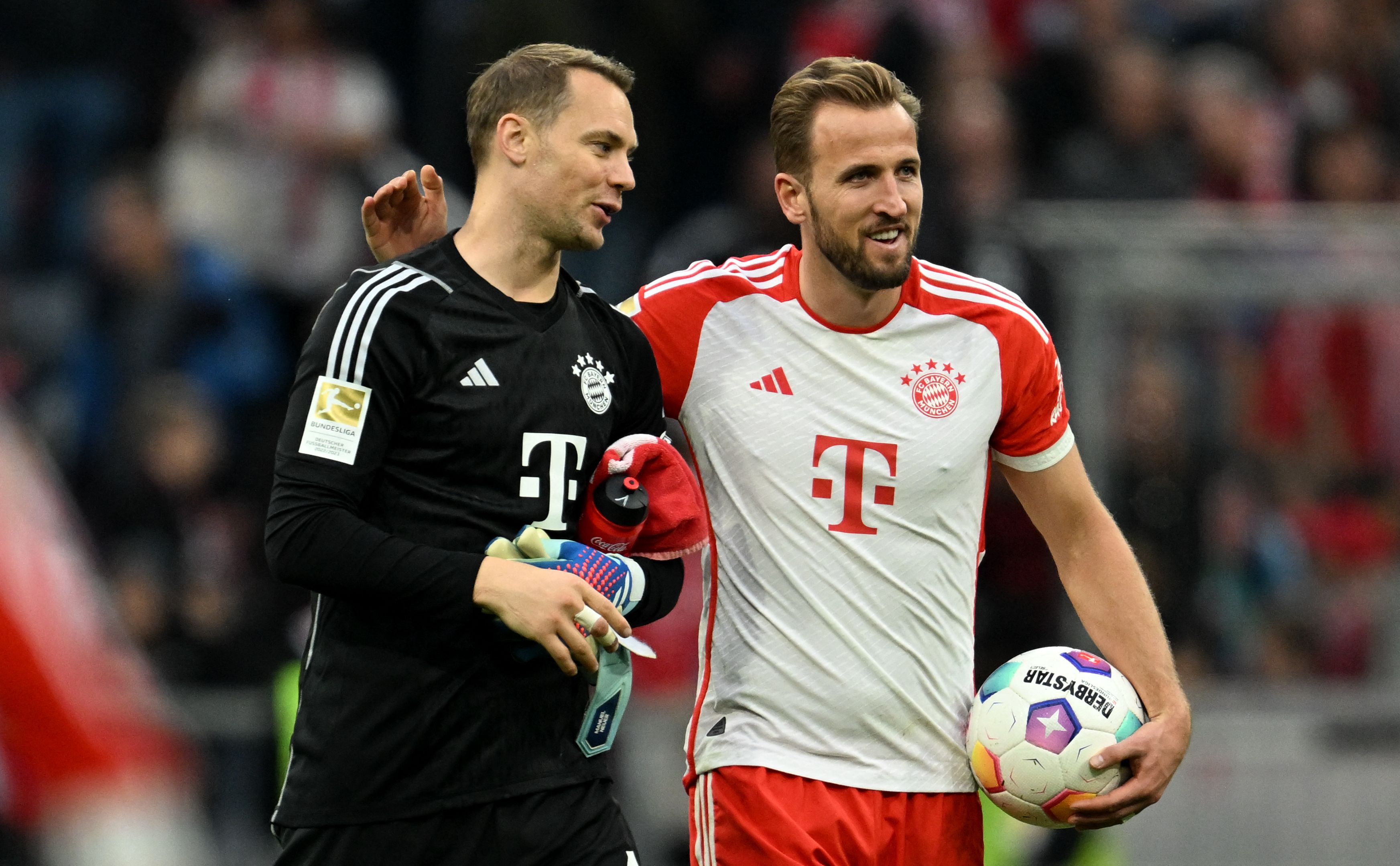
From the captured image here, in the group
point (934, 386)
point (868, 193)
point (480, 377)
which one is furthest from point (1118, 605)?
point (480, 377)

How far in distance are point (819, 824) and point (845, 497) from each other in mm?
821

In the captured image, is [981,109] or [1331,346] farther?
[981,109]

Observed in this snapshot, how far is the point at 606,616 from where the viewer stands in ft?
13.7

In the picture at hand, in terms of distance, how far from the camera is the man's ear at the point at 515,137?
4.55 metres

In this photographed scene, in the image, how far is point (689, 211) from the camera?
11.1m

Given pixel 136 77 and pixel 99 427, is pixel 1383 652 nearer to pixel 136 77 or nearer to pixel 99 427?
pixel 99 427

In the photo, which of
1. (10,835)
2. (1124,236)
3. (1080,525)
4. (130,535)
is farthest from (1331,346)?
(10,835)

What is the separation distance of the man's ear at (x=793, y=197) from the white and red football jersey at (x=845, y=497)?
6.3 inches

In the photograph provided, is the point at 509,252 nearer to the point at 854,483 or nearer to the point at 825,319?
the point at 825,319

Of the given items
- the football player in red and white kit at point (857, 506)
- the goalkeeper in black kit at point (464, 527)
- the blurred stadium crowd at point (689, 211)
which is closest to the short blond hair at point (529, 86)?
the goalkeeper in black kit at point (464, 527)

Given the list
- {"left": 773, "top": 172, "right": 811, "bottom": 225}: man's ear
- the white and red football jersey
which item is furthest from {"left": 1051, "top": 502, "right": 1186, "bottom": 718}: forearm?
{"left": 773, "top": 172, "right": 811, "bottom": 225}: man's ear

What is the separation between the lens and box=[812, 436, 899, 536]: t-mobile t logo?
198 inches

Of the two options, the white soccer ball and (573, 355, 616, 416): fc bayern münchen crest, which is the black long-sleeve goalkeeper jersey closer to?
(573, 355, 616, 416): fc bayern münchen crest

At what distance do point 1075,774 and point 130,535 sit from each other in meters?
5.95
